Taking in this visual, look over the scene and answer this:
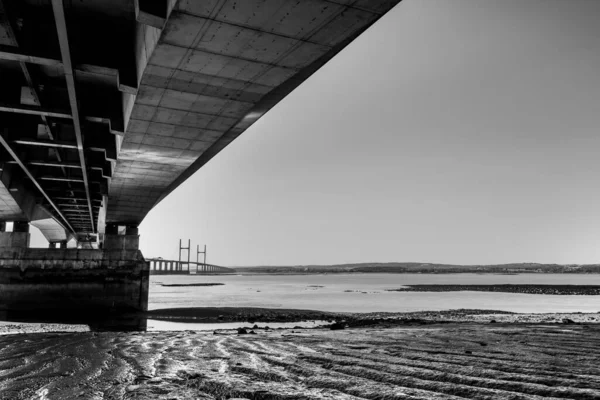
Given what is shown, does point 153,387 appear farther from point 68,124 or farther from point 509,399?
point 68,124

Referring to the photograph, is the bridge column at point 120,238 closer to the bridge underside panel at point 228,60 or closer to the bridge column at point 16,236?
the bridge column at point 16,236

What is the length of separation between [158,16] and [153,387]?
544 centimetres

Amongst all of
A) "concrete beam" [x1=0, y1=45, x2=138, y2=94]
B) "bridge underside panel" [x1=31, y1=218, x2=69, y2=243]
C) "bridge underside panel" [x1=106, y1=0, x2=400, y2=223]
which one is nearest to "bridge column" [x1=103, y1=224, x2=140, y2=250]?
"bridge underside panel" [x1=31, y1=218, x2=69, y2=243]

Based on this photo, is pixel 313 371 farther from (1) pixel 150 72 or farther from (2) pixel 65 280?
(2) pixel 65 280

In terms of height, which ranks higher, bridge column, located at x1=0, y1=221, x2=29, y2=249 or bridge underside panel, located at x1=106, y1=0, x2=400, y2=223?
bridge underside panel, located at x1=106, y1=0, x2=400, y2=223

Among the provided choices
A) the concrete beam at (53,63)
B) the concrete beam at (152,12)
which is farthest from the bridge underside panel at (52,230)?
the concrete beam at (152,12)

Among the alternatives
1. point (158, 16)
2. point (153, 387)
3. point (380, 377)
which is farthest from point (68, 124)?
point (380, 377)

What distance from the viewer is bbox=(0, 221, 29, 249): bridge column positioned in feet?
95.2

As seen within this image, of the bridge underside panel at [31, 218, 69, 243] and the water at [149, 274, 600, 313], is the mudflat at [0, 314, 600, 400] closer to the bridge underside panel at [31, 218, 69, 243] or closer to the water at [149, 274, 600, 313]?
the water at [149, 274, 600, 313]

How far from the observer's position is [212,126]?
37.8 feet

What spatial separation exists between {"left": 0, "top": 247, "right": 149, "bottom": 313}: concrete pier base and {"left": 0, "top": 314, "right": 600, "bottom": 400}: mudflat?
21.9 meters

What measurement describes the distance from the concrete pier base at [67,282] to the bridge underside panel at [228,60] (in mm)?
19262

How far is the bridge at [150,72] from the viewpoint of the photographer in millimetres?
6652

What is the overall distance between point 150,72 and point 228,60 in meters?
1.71
